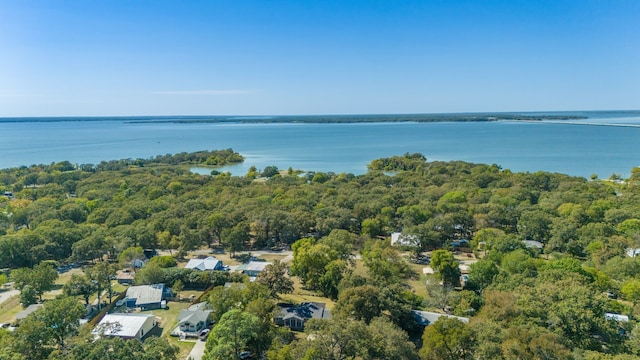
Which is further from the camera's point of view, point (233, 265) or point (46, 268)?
point (233, 265)

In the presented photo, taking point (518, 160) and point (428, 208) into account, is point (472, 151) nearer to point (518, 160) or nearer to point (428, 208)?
point (518, 160)

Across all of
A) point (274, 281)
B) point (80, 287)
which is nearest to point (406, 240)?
point (274, 281)

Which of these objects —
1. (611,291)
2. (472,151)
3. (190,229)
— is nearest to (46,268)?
(190,229)

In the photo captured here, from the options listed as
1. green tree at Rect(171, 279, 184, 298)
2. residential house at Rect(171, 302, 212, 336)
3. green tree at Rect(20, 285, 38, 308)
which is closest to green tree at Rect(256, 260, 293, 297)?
residential house at Rect(171, 302, 212, 336)

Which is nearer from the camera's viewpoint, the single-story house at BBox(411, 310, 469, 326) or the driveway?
the single-story house at BBox(411, 310, 469, 326)

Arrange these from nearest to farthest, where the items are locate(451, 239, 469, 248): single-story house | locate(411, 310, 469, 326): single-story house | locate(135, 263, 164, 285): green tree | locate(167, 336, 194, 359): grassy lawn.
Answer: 1. locate(167, 336, 194, 359): grassy lawn
2. locate(411, 310, 469, 326): single-story house
3. locate(135, 263, 164, 285): green tree
4. locate(451, 239, 469, 248): single-story house

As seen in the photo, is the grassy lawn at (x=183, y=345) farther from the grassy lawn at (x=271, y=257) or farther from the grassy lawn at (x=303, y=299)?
the grassy lawn at (x=271, y=257)

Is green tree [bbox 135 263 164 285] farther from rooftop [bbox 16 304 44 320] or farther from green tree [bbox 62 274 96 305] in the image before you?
rooftop [bbox 16 304 44 320]
